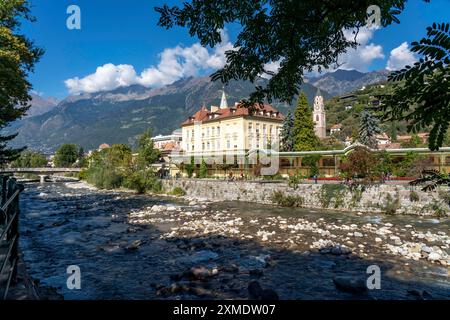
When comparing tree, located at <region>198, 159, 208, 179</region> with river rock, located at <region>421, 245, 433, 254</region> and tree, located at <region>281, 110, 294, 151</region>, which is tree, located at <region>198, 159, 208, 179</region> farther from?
river rock, located at <region>421, 245, 433, 254</region>

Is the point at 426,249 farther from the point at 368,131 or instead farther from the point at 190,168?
the point at 368,131

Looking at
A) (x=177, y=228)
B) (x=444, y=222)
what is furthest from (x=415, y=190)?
(x=177, y=228)

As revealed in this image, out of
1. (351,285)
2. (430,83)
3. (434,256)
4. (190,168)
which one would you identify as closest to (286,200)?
(434,256)

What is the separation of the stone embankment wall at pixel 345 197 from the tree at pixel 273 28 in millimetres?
23174

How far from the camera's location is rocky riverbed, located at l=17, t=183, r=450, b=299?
27.9 feet

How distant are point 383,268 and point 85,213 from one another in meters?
22.1

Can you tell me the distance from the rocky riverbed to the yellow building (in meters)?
35.9

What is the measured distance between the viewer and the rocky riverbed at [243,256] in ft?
27.9

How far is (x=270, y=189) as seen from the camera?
103ft

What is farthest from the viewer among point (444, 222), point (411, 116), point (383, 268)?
point (444, 222)

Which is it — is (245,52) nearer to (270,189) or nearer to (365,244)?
(365,244)

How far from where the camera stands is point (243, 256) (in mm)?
12031

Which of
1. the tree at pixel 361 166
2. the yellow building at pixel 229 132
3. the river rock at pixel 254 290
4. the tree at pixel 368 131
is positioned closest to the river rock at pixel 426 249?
the river rock at pixel 254 290

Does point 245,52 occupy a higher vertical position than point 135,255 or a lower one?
higher
